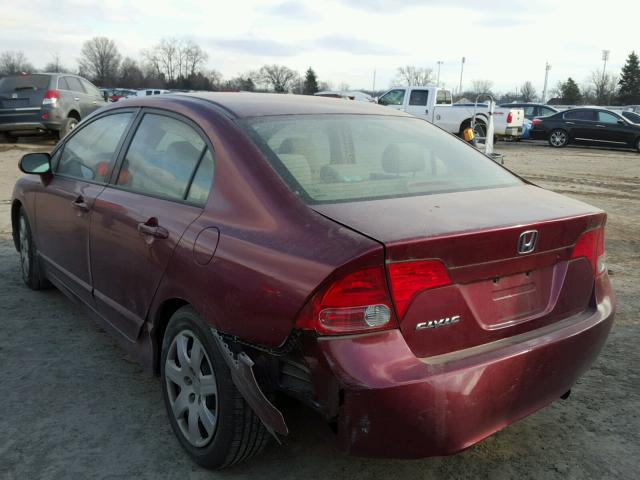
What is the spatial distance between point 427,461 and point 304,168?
4.50 ft

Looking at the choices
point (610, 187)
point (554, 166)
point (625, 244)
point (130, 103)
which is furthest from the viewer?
point (554, 166)

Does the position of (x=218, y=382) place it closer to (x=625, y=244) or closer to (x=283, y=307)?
(x=283, y=307)

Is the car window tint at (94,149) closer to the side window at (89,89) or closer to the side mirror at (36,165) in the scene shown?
the side mirror at (36,165)

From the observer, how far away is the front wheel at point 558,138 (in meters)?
21.7

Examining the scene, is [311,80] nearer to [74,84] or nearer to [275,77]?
[275,77]

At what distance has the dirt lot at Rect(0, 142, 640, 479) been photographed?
2.51 m

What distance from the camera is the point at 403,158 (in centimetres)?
285

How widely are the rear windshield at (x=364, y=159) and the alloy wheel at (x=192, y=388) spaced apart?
0.82 meters

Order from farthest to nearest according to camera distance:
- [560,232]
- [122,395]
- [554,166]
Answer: [554,166] → [122,395] → [560,232]

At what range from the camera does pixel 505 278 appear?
2.19 metres

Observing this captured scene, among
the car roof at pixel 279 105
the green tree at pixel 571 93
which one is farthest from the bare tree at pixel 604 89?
the car roof at pixel 279 105

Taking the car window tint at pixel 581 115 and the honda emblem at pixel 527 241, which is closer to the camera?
the honda emblem at pixel 527 241

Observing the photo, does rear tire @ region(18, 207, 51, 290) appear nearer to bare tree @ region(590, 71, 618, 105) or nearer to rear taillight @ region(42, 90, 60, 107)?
rear taillight @ region(42, 90, 60, 107)

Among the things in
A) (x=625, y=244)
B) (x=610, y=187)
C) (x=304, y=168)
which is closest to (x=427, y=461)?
(x=304, y=168)
